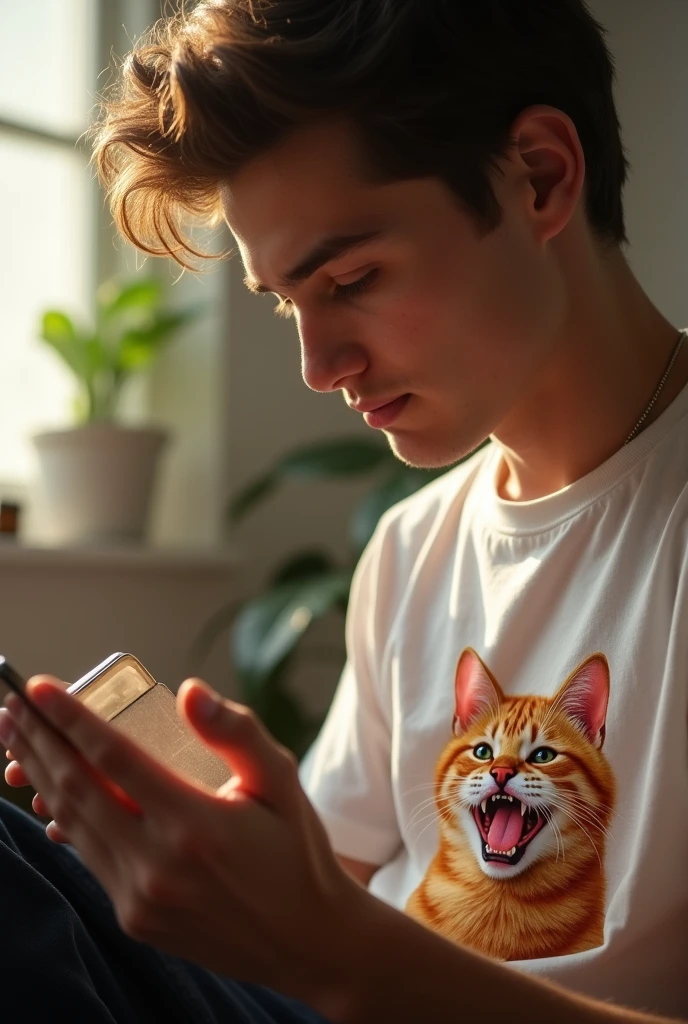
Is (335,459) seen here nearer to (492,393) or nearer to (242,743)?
(492,393)

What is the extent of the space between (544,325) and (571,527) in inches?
6.4

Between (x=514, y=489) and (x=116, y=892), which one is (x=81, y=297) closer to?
(x=514, y=489)

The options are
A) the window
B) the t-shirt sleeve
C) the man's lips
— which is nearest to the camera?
the man's lips

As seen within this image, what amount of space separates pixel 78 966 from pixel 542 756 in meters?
0.36

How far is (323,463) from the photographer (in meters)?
1.69

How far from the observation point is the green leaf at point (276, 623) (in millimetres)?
1499

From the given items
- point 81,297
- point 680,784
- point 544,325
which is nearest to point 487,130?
point 544,325

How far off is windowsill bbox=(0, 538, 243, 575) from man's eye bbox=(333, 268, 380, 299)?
0.92 m

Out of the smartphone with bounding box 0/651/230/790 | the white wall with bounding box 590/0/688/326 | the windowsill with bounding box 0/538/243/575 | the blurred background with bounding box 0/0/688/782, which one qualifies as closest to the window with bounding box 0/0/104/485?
the blurred background with bounding box 0/0/688/782

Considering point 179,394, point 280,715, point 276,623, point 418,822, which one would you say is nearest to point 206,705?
point 418,822

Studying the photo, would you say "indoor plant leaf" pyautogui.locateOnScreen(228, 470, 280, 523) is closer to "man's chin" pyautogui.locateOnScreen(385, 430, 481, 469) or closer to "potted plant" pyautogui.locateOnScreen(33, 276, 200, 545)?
"potted plant" pyautogui.locateOnScreen(33, 276, 200, 545)

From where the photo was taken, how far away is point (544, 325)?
0.85 metres

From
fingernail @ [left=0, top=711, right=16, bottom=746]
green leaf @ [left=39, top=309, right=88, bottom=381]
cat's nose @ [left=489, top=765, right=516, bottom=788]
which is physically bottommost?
cat's nose @ [left=489, top=765, right=516, bottom=788]

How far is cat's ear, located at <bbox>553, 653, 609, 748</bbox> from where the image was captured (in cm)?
78
